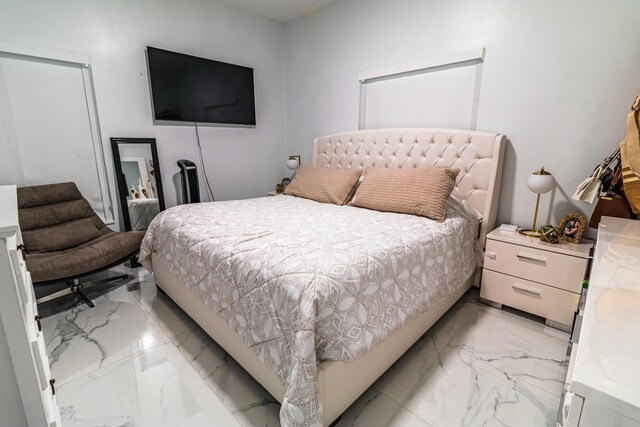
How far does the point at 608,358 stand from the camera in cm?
49

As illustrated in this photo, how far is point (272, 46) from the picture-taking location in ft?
13.0

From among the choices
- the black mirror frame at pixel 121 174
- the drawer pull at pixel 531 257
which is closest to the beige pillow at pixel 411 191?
the drawer pull at pixel 531 257

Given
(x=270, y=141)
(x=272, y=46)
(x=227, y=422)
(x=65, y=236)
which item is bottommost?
(x=227, y=422)

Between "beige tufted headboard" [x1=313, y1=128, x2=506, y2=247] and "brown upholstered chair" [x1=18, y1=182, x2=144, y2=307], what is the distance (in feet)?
7.50

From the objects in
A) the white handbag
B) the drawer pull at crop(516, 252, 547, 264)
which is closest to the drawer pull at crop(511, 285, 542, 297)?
the drawer pull at crop(516, 252, 547, 264)

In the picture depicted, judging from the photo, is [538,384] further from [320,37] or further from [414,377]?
[320,37]

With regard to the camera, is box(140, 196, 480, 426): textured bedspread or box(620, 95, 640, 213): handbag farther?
box(620, 95, 640, 213): handbag

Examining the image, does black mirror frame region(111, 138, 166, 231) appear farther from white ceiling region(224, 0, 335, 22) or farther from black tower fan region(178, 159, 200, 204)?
white ceiling region(224, 0, 335, 22)

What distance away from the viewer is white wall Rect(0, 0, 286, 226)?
2.54m

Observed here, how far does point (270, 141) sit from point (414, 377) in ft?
11.2

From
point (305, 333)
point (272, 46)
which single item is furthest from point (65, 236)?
point (272, 46)

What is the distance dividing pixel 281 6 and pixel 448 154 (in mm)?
2639

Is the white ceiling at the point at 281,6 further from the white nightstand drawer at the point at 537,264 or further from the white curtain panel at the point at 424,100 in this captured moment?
the white nightstand drawer at the point at 537,264

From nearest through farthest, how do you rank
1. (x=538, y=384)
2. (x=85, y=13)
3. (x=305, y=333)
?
(x=305, y=333)
(x=538, y=384)
(x=85, y=13)
